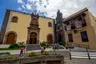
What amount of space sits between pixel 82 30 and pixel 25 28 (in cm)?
1308

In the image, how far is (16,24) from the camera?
53.0 feet

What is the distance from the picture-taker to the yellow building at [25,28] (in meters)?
15.1

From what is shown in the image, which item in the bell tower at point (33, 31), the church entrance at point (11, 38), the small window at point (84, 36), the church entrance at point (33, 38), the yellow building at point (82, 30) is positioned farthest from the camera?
the church entrance at point (33, 38)

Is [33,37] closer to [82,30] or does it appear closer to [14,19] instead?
[14,19]

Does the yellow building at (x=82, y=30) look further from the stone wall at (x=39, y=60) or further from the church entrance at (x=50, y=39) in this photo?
the stone wall at (x=39, y=60)

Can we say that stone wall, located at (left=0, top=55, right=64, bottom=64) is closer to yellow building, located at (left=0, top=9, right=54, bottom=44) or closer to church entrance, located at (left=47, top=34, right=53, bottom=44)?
yellow building, located at (left=0, top=9, right=54, bottom=44)

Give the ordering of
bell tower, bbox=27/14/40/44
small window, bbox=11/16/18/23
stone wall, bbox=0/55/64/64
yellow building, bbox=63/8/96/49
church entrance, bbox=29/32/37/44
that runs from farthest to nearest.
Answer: church entrance, bbox=29/32/37/44 < bell tower, bbox=27/14/40/44 < small window, bbox=11/16/18/23 < yellow building, bbox=63/8/96/49 < stone wall, bbox=0/55/64/64

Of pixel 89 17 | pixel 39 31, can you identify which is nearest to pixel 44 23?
pixel 39 31

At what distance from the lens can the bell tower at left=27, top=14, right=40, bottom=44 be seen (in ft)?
56.6

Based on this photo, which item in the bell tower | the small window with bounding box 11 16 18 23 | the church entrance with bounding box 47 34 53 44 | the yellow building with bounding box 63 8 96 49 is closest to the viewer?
the yellow building with bounding box 63 8 96 49

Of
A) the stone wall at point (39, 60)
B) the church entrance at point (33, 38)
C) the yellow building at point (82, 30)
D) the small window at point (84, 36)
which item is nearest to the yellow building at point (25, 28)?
the church entrance at point (33, 38)

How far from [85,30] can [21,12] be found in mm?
15534

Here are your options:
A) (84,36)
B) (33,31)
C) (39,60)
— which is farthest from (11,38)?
(84,36)

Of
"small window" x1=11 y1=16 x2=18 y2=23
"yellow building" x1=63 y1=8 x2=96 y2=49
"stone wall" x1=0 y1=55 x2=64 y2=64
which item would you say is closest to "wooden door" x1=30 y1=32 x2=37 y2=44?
"small window" x1=11 y1=16 x2=18 y2=23
